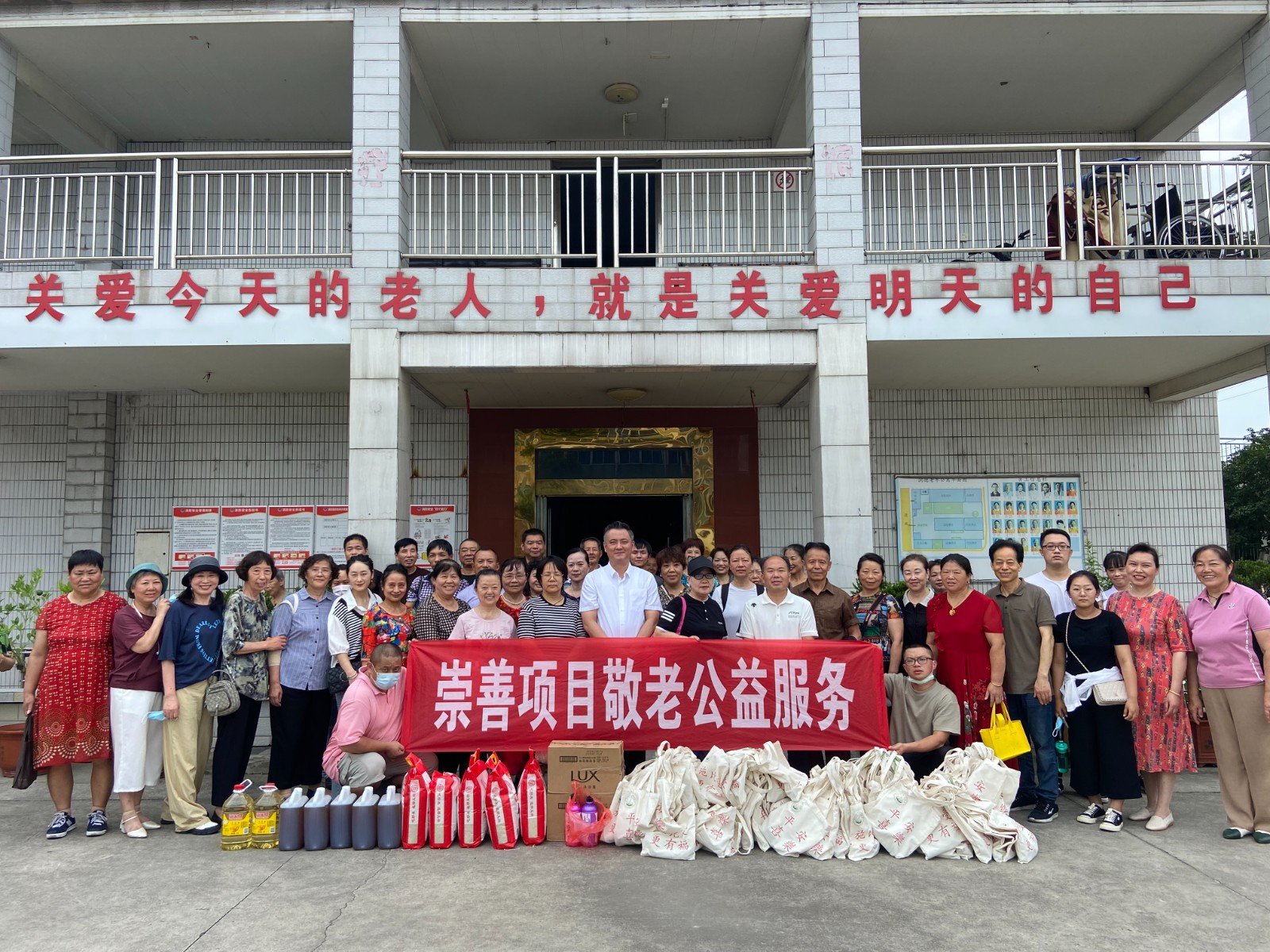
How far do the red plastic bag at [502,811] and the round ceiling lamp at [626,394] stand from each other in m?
4.60

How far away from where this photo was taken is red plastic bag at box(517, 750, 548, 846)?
4.63m

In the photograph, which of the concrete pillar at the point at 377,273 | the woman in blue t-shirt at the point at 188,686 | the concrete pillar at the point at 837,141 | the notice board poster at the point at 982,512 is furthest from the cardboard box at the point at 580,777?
the notice board poster at the point at 982,512

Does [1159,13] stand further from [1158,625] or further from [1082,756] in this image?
[1082,756]

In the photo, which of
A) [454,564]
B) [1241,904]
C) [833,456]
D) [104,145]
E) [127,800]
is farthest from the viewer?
[104,145]

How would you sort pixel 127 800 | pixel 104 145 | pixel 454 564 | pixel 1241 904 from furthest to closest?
pixel 104 145
pixel 454 564
pixel 127 800
pixel 1241 904

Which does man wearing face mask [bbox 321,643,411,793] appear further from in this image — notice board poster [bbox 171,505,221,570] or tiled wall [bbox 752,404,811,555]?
notice board poster [bbox 171,505,221,570]

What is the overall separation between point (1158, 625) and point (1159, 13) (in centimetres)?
556

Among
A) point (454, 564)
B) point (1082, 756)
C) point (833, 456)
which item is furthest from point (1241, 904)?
point (454, 564)

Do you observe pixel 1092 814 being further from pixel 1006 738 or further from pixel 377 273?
pixel 377 273

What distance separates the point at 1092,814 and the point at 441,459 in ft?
22.4

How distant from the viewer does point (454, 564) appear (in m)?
5.72

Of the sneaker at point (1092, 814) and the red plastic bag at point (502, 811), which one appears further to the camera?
the sneaker at point (1092, 814)

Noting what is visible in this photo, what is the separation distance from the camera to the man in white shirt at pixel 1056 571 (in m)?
5.39

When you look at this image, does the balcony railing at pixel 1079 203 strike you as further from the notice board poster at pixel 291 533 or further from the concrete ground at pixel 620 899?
the notice board poster at pixel 291 533
